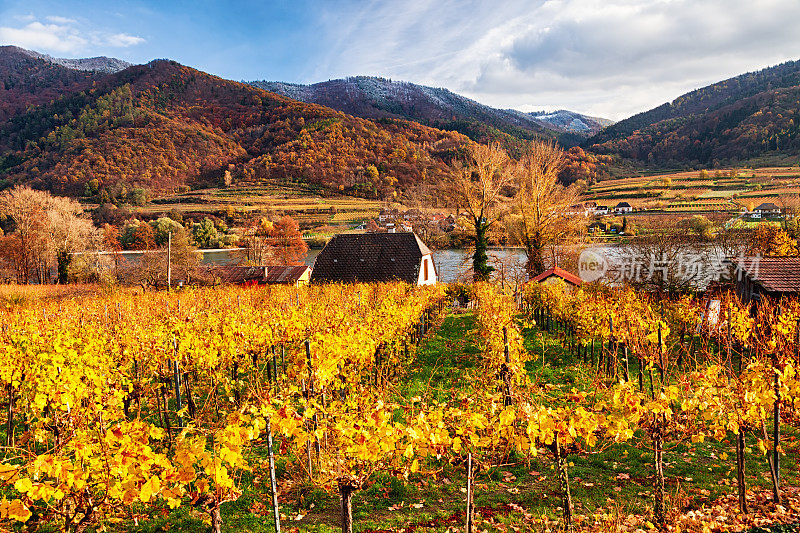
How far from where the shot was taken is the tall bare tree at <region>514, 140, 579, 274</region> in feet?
96.8

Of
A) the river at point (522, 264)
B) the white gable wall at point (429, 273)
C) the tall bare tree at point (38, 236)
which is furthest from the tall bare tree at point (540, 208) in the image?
the tall bare tree at point (38, 236)

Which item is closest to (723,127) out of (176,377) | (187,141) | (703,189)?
(703,189)

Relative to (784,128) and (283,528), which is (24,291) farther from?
(784,128)

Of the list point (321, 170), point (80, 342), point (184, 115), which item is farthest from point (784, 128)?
point (184, 115)

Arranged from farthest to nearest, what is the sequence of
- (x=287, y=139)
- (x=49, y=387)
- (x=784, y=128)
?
(x=287, y=139), (x=784, y=128), (x=49, y=387)

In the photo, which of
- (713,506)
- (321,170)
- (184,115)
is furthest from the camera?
(184,115)

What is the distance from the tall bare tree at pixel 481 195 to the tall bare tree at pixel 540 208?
1.77 meters

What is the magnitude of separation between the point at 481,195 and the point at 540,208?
4.21 m

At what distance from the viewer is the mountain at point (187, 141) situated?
312 feet

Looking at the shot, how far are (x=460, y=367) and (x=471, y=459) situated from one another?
8803 mm

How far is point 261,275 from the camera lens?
3438cm

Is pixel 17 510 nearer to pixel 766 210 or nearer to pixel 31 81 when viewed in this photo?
pixel 766 210

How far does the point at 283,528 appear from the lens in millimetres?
5328

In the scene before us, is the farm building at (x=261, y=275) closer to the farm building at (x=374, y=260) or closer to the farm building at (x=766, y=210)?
the farm building at (x=374, y=260)
